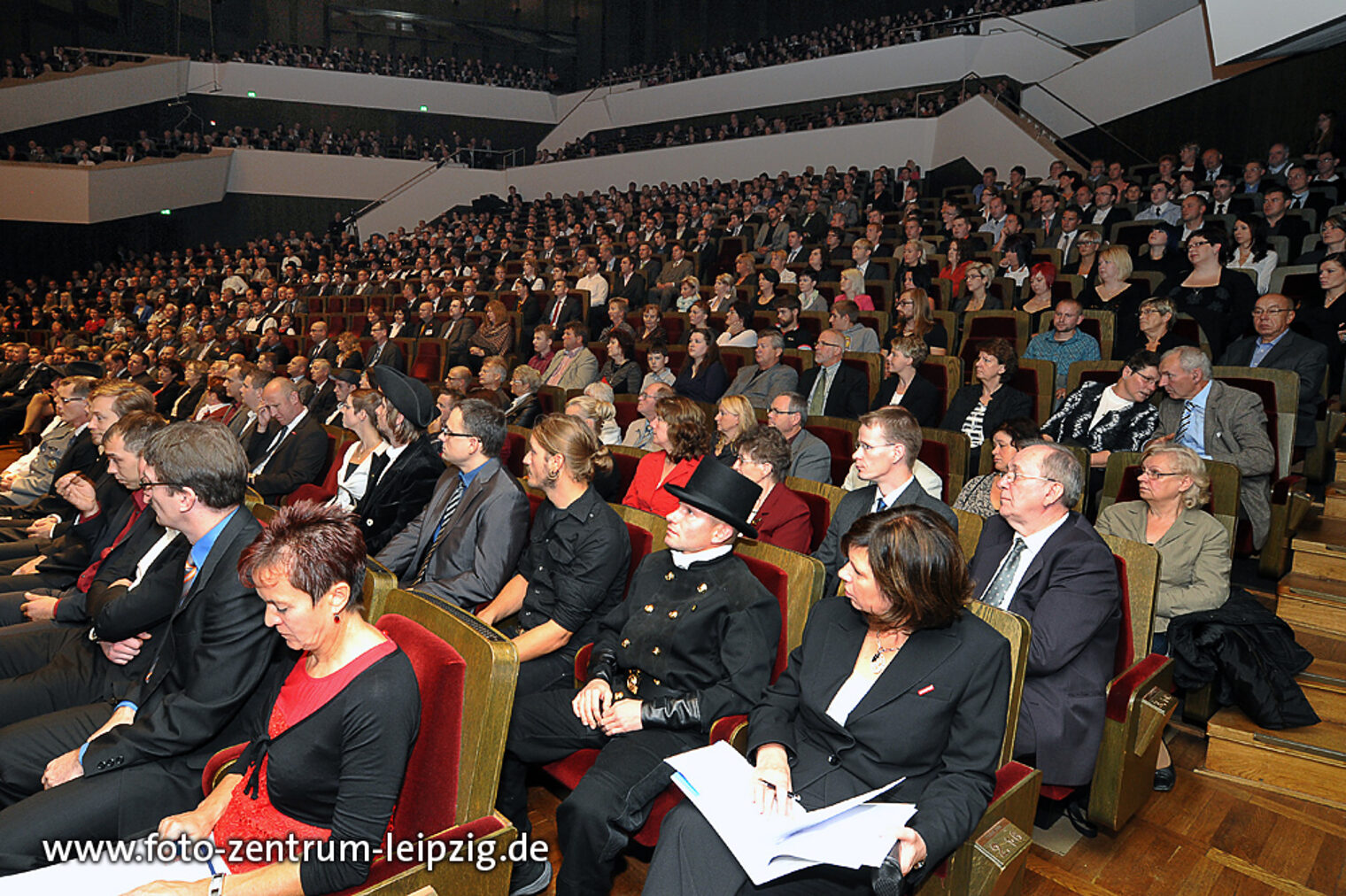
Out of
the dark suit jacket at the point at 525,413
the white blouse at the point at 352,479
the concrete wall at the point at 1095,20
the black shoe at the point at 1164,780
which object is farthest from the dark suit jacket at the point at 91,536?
the concrete wall at the point at 1095,20

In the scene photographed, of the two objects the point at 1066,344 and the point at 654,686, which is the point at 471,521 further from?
the point at 1066,344

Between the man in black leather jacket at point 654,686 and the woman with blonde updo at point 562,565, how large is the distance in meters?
0.16

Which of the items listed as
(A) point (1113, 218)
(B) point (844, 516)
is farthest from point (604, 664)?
(A) point (1113, 218)

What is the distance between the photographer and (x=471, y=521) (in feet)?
8.93

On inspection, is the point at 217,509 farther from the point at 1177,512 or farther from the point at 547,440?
the point at 1177,512

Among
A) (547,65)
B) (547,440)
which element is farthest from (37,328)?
(547,440)

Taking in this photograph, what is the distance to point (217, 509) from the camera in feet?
6.50

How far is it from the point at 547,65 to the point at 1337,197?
1837cm

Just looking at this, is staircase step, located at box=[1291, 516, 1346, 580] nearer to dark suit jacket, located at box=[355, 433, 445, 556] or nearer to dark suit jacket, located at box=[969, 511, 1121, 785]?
dark suit jacket, located at box=[969, 511, 1121, 785]

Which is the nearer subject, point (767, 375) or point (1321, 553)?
point (1321, 553)

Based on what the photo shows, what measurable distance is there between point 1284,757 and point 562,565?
212 cm

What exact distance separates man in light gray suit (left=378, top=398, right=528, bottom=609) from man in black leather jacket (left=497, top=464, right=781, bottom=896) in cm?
57

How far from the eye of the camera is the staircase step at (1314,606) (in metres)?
3.08

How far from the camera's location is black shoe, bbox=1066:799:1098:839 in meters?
2.17
